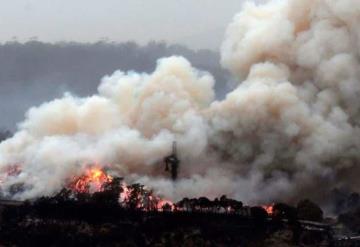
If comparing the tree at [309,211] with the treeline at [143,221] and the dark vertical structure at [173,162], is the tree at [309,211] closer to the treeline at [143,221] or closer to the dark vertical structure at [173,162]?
the treeline at [143,221]

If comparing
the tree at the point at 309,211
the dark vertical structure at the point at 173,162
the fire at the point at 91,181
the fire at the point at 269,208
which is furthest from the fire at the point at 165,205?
the tree at the point at 309,211

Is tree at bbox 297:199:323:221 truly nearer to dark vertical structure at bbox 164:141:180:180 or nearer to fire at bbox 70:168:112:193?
dark vertical structure at bbox 164:141:180:180

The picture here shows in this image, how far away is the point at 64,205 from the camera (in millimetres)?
80688

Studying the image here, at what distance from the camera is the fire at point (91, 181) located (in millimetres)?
85500

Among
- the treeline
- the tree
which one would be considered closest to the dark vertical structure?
the treeline

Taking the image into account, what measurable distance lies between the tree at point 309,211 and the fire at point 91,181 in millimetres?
17486

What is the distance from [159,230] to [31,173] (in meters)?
18.5

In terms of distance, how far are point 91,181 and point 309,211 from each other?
797 inches

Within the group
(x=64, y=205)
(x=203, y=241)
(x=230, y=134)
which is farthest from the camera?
(x=230, y=134)

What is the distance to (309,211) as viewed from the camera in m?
80.5

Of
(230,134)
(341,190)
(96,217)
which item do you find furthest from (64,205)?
(341,190)

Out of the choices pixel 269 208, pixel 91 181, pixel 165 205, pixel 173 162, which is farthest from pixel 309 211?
pixel 91 181

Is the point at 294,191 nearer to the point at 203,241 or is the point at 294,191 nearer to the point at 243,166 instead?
the point at 243,166

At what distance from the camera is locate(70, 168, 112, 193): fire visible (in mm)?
85500
